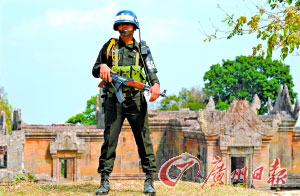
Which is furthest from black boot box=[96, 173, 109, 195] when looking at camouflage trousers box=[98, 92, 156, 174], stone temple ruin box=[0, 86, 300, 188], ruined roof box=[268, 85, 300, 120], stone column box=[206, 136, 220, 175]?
ruined roof box=[268, 85, 300, 120]

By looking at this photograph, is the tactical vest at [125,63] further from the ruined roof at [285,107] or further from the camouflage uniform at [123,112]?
the ruined roof at [285,107]

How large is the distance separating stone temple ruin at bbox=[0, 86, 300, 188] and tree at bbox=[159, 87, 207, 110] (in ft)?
82.5


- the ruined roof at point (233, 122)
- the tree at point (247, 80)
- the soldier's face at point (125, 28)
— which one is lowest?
the ruined roof at point (233, 122)

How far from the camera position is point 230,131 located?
67.7 ft

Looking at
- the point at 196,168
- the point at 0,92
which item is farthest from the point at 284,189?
the point at 0,92

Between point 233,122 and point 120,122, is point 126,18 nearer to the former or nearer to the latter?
point 120,122

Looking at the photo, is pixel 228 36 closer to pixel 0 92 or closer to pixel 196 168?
pixel 196 168

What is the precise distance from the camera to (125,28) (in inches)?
341

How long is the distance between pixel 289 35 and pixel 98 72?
5220 mm

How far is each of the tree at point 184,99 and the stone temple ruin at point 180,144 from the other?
25.2 m

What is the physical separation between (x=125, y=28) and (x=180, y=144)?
1569 cm

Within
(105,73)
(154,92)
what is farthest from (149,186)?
(105,73)

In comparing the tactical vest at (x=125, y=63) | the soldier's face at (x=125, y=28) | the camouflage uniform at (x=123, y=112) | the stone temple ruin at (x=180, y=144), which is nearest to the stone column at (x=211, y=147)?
the stone temple ruin at (x=180, y=144)

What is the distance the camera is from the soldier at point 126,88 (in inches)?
340
